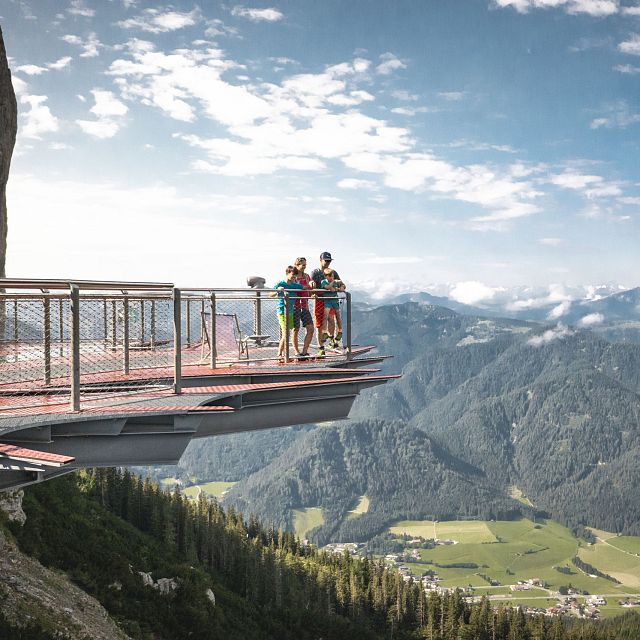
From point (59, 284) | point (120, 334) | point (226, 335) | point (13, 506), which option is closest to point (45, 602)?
point (120, 334)

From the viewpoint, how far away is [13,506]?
41625 mm

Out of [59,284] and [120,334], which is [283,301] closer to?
[59,284]

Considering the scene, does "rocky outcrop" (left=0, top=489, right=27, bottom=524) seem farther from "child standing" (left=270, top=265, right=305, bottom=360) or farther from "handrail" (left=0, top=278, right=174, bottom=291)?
"handrail" (left=0, top=278, right=174, bottom=291)

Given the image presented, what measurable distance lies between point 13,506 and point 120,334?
23275 mm

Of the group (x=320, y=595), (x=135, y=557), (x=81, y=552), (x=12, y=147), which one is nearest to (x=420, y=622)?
(x=320, y=595)

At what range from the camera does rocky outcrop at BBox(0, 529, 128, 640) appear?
24578mm

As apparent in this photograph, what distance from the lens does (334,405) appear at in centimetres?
1458

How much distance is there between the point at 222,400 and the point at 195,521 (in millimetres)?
106250

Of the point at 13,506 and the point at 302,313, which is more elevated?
the point at 302,313

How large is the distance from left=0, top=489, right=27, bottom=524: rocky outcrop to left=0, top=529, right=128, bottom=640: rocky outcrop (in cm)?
402

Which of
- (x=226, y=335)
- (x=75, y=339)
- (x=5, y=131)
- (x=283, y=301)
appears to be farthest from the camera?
(x=5, y=131)

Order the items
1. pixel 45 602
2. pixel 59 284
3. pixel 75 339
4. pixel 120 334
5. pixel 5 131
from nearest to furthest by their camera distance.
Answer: pixel 75 339 → pixel 59 284 → pixel 120 334 → pixel 45 602 → pixel 5 131

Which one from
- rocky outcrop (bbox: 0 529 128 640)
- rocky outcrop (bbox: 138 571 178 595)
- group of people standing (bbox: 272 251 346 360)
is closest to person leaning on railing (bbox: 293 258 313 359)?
group of people standing (bbox: 272 251 346 360)

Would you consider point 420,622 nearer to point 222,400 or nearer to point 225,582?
point 225,582
